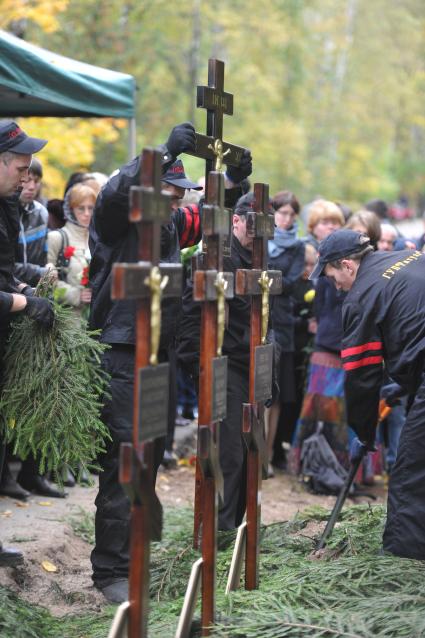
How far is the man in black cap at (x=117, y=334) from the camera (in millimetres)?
4363

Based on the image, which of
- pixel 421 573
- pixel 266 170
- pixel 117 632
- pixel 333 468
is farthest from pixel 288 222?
pixel 266 170

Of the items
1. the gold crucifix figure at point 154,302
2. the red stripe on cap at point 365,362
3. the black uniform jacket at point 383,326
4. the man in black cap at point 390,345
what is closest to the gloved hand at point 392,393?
the man in black cap at point 390,345

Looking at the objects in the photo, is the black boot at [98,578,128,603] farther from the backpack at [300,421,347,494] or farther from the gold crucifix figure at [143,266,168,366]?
the backpack at [300,421,347,494]

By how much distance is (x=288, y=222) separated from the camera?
25.6ft

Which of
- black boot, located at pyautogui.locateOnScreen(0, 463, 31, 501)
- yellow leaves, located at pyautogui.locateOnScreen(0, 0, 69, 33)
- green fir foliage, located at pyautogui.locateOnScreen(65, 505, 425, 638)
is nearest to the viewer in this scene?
green fir foliage, located at pyautogui.locateOnScreen(65, 505, 425, 638)

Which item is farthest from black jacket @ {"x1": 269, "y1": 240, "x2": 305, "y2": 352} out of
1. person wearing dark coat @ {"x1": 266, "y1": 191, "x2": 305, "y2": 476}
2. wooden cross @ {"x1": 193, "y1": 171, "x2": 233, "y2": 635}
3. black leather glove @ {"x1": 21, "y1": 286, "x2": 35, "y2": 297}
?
wooden cross @ {"x1": 193, "y1": 171, "x2": 233, "y2": 635}

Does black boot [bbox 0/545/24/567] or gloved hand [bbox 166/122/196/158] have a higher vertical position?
gloved hand [bbox 166/122/196/158]

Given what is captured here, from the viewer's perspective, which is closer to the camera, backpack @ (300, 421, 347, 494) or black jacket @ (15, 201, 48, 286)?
black jacket @ (15, 201, 48, 286)

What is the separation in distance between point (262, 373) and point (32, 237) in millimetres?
2480

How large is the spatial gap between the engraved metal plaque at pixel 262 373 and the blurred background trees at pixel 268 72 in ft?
26.2

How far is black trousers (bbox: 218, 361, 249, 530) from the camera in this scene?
551 centimetres

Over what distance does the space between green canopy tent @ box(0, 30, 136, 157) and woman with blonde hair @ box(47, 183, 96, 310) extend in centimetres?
71

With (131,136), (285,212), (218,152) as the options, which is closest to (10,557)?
(218,152)

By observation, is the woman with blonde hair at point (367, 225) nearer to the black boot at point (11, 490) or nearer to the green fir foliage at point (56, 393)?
the black boot at point (11, 490)
